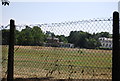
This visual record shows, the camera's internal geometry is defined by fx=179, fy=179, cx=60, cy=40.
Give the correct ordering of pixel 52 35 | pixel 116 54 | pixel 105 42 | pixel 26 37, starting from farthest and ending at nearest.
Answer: pixel 26 37
pixel 52 35
pixel 105 42
pixel 116 54

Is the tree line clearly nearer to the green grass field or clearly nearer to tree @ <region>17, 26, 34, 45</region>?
tree @ <region>17, 26, 34, 45</region>

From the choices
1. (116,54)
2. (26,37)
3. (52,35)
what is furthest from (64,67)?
(116,54)

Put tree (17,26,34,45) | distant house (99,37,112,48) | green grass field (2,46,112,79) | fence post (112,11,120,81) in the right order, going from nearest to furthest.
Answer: fence post (112,11,120,81) → distant house (99,37,112,48) → tree (17,26,34,45) → green grass field (2,46,112,79)

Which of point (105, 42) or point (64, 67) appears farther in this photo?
point (64, 67)

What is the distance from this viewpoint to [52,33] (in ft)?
14.5

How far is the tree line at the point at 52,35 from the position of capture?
159 inches

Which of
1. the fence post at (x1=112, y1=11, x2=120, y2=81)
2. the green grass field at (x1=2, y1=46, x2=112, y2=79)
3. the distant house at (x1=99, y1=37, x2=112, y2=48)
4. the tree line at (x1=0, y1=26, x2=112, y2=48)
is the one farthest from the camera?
the green grass field at (x1=2, y1=46, x2=112, y2=79)

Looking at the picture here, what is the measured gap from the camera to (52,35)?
4.54 metres

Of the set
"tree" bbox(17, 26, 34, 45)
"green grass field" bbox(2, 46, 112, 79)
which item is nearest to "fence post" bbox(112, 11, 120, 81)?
"green grass field" bbox(2, 46, 112, 79)

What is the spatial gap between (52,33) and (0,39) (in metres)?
1.98

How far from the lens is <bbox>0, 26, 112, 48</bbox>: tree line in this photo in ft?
13.3

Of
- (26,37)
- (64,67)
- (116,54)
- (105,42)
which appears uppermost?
(26,37)

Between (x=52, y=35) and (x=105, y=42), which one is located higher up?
(x=52, y=35)

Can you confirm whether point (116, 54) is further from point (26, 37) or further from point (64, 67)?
point (64, 67)
